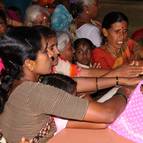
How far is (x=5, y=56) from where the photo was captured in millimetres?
2225

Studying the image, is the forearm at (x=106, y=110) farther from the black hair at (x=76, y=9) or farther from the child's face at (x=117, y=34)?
the black hair at (x=76, y=9)

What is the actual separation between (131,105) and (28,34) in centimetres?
61

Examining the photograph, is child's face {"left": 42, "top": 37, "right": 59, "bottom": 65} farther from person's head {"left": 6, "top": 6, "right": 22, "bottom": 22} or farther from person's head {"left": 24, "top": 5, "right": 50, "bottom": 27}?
person's head {"left": 6, "top": 6, "right": 22, "bottom": 22}

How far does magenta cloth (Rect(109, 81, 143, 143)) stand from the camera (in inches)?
81.3

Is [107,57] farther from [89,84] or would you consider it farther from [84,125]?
[84,125]

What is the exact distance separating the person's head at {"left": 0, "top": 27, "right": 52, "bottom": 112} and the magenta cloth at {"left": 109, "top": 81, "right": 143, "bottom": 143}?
453 millimetres

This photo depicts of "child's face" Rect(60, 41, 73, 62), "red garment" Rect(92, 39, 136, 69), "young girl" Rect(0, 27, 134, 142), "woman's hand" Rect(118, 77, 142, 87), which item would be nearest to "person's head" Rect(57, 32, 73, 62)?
"child's face" Rect(60, 41, 73, 62)

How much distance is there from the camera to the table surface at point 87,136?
6.88 ft

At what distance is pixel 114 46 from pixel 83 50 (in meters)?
→ 0.43

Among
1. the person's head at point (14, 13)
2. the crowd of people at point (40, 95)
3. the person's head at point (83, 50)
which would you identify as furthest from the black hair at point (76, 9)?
the crowd of people at point (40, 95)

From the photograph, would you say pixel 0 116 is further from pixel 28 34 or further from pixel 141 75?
pixel 141 75

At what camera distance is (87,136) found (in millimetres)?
2150

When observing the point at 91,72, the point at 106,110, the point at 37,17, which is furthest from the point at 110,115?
the point at 37,17

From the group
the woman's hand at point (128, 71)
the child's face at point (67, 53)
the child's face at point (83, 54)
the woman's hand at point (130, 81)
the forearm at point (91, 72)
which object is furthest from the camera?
the child's face at point (83, 54)
